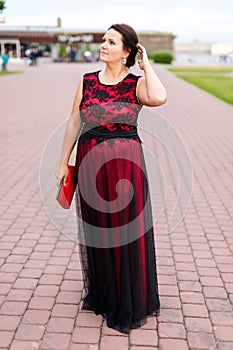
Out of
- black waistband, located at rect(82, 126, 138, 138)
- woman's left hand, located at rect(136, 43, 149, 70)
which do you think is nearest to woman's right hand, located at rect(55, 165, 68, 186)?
black waistband, located at rect(82, 126, 138, 138)

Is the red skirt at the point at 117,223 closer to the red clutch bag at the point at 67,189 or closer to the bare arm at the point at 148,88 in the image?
the red clutch bag at the point at 67,189

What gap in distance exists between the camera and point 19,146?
9812 millimetres

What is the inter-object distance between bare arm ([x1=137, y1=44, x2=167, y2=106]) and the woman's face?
109 mm

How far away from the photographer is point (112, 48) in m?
3.03

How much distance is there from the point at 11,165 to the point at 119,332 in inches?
206

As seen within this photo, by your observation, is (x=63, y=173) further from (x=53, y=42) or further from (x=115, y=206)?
(x=53, y=42)

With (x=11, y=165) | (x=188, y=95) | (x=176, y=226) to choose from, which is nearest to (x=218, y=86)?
(x=188, y=95)

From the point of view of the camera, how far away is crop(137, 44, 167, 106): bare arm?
299 cm

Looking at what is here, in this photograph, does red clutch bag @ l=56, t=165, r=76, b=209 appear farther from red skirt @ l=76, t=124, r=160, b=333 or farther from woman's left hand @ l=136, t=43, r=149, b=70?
woman's left hand @ l=136, t=43, r=149, b=70

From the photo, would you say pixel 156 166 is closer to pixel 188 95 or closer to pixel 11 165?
pixel 11 165

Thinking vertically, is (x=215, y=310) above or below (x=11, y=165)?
above

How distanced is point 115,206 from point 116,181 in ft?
0.51

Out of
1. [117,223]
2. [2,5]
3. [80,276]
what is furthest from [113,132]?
[2,5]

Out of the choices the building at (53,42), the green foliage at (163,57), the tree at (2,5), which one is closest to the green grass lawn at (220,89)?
the tree at (2,5)
